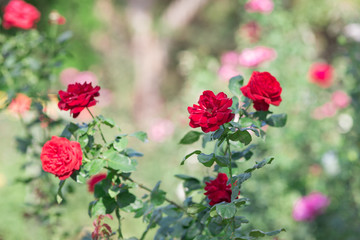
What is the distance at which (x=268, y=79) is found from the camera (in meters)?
1.20

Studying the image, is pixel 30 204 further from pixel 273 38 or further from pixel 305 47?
pixel 305 47

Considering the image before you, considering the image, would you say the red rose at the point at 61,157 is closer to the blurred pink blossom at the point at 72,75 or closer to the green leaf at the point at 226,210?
the green leaf at the point at 226,210

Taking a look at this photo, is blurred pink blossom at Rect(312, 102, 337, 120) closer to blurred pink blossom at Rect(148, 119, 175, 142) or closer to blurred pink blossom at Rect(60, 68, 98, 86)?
blurred pink blossom at Rect(148, 119, 175, 142)

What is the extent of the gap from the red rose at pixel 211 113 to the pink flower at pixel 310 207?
2.22m


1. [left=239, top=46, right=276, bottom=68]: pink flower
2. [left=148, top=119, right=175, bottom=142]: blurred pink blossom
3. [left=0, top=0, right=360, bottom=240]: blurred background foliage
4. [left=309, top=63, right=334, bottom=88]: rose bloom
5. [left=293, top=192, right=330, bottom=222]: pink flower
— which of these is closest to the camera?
[left=0, top=0, right=360, bottom=240]: blurred background foliage

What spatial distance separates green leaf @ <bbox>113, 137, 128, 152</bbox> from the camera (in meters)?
1.29

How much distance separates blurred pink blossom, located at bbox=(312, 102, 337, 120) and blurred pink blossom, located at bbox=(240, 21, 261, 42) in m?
0.83

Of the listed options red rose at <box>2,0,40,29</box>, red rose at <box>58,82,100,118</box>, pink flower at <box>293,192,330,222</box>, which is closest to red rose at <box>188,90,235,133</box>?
red rose at <box>58,82,100,118</box>

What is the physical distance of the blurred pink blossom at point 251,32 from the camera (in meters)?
4.14

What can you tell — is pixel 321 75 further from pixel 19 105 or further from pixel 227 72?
pixel 19 105

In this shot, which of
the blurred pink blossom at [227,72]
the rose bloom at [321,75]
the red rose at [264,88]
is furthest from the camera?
the blurred pink blossom at [227,72]

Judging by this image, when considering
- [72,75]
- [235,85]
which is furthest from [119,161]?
[72,75]

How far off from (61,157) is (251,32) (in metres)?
3.25

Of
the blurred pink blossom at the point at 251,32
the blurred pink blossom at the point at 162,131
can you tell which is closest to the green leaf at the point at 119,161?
the blurred pink blossom at the point at 251,32
